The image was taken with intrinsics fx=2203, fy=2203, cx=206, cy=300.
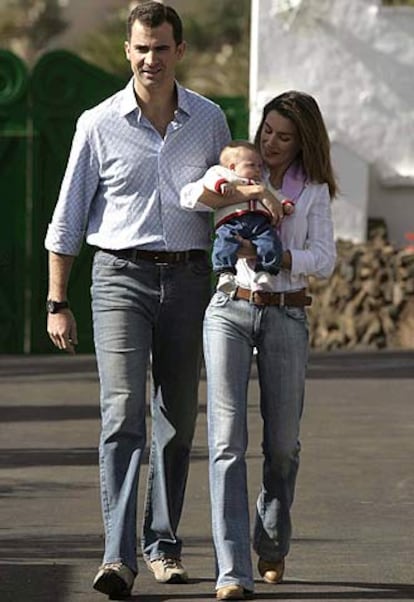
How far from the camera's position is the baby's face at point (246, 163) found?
25.3ft

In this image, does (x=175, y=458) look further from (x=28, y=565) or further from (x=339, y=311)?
(x=339, y=311)

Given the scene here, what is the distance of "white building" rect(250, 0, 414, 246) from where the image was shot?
18.6 metres

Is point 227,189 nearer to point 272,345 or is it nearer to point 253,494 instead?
point 272,345

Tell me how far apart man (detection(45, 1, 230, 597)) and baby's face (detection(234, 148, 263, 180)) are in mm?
297

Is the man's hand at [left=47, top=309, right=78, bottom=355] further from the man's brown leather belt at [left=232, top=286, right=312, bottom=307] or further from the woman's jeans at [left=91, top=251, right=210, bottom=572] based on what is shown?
the man's brown leather belt at [left=232, top=286, right=312, bottom=307]

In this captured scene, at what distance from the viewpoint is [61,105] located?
17375 mm

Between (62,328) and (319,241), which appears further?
(62,328)

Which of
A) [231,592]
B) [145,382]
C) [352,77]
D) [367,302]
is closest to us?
[231,592]

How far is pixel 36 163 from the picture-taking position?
57.1ft

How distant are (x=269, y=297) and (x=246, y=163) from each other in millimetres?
476

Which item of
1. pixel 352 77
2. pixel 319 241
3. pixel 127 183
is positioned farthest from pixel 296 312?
pixel 352 77

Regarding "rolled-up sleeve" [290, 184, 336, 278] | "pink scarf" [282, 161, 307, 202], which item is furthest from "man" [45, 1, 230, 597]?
"rolled-up sleeve" [290, 184, 336, 278]

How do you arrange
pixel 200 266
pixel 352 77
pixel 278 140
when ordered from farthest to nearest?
pixel 352 77
pixel 200 266
pixel 278 140

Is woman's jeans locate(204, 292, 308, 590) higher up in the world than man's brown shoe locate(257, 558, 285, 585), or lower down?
higher up
